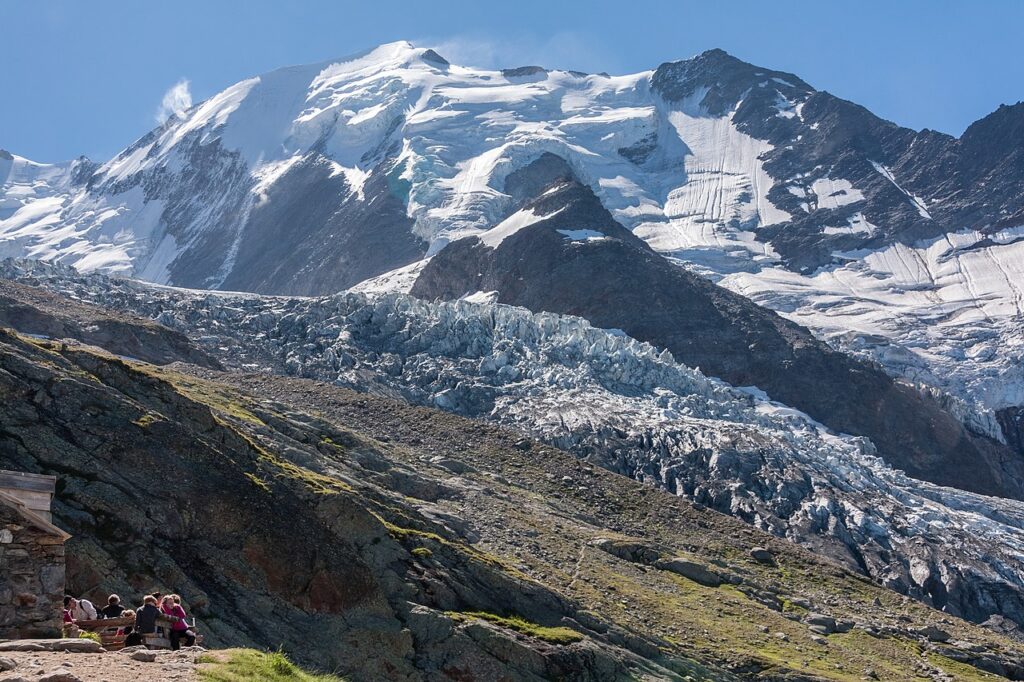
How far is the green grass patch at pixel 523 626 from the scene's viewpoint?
46094mm

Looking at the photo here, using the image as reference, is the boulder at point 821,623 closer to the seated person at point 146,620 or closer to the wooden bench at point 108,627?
the wooden bench at point 108,627

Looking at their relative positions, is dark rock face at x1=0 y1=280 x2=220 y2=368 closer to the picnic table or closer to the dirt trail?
the picnic table

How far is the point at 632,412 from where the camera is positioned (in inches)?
6186

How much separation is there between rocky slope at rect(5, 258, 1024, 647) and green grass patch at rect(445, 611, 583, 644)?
81160 mm

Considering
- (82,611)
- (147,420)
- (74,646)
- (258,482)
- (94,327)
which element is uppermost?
(94,327)

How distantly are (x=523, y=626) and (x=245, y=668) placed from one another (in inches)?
1099

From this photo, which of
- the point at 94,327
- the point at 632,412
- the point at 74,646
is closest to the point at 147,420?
the point at 74,646

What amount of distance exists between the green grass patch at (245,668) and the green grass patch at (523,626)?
23.0 metres

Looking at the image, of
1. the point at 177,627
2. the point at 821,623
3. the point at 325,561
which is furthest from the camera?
the point at 821,623

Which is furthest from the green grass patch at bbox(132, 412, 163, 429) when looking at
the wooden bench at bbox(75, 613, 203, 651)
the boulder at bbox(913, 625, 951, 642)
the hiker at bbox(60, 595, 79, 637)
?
the boulder at bbox(913, 625, 951, 642)

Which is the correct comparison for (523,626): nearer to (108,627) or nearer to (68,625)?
(108,627)

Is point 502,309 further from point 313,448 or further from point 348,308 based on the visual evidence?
point 313,448

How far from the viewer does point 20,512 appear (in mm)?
22547

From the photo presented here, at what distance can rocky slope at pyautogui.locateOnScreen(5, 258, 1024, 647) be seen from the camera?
431ft
